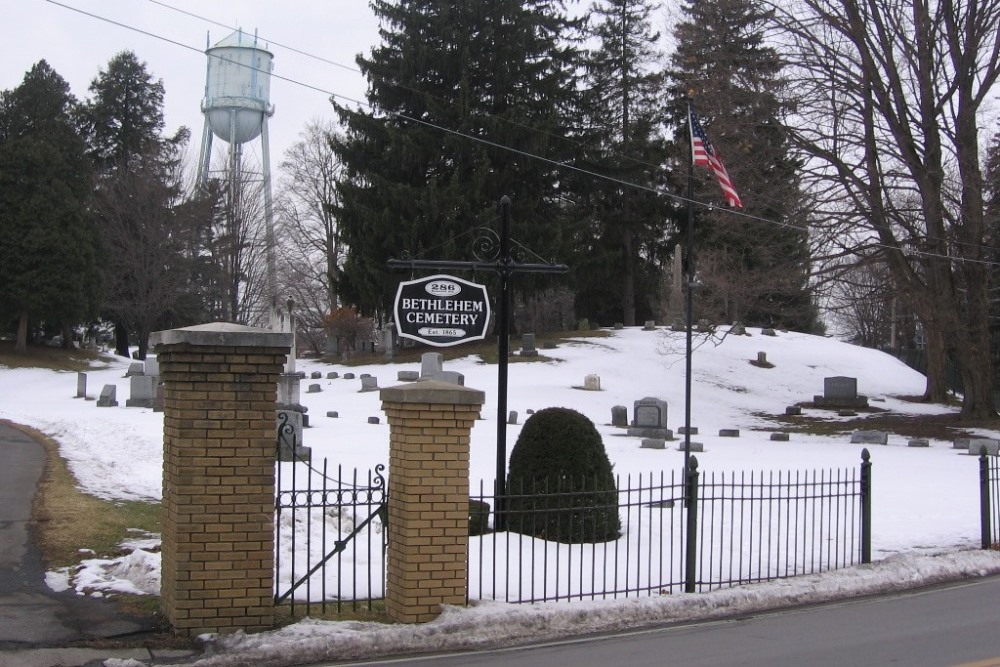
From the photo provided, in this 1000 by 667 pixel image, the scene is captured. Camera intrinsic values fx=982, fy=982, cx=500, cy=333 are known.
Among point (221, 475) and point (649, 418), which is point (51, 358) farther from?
point (221, 475)

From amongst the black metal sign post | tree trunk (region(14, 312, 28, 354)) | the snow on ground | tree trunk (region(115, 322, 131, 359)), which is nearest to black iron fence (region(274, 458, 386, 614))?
the snow on ground

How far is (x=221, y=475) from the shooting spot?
24.1 ft

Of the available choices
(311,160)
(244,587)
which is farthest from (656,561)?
(311,160)

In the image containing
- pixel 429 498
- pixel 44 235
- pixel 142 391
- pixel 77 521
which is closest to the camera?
pixel 429 498

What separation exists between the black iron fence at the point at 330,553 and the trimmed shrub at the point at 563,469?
1.71m

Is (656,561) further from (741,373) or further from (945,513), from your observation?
(741,373)

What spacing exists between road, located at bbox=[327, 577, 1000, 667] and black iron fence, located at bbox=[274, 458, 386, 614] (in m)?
1.27

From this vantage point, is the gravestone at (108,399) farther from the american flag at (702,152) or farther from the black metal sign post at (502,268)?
the black metal sign post at (502,268)

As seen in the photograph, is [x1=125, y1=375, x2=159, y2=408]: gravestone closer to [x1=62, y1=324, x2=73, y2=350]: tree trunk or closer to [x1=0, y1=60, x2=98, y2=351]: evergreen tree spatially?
[x1=0, y1=60, x2=98, y2=351]: evergreen tree

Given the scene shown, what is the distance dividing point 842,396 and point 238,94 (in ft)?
122

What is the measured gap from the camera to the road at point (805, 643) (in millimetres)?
7012

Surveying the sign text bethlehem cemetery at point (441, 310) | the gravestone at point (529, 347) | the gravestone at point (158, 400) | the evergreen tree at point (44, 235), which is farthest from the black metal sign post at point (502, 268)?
the evergreen tree at point (44, 235)

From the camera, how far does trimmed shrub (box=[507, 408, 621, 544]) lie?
10.4 metres

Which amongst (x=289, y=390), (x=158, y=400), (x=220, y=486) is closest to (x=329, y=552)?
(x=220, y=486)
